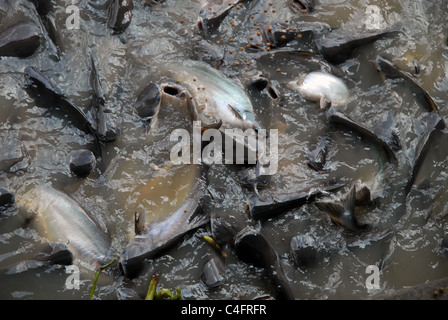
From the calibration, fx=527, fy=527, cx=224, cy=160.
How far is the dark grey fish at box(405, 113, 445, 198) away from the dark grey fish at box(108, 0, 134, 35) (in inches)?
120

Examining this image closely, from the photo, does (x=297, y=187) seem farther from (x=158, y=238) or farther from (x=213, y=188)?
(x=158, y=238)

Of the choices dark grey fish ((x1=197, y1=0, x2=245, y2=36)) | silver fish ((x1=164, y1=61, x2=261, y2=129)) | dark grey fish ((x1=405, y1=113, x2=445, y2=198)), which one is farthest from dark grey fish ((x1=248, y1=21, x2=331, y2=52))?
dark grey fish ((x1=405, y1=113, x2=445, y2=198))

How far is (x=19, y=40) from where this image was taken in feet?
16.3

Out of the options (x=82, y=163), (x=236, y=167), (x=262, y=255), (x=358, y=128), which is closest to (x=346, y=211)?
(x=262, y=255)

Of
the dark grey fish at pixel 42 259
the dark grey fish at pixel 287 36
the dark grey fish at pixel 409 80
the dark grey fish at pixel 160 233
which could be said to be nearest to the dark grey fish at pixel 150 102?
the dark grey fish at pixel 160 233

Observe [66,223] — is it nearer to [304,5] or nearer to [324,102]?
[324,102]

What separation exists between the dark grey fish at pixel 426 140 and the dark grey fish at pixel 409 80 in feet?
0.35

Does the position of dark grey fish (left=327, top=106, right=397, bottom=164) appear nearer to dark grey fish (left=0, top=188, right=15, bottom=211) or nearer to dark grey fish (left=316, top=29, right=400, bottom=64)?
dark grey fish (left=316, top=29, right=400, bottom=64)

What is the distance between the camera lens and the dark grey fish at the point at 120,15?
5254mm

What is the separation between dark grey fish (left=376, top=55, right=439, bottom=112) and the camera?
16.2 ft

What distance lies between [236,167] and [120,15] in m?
2.01
